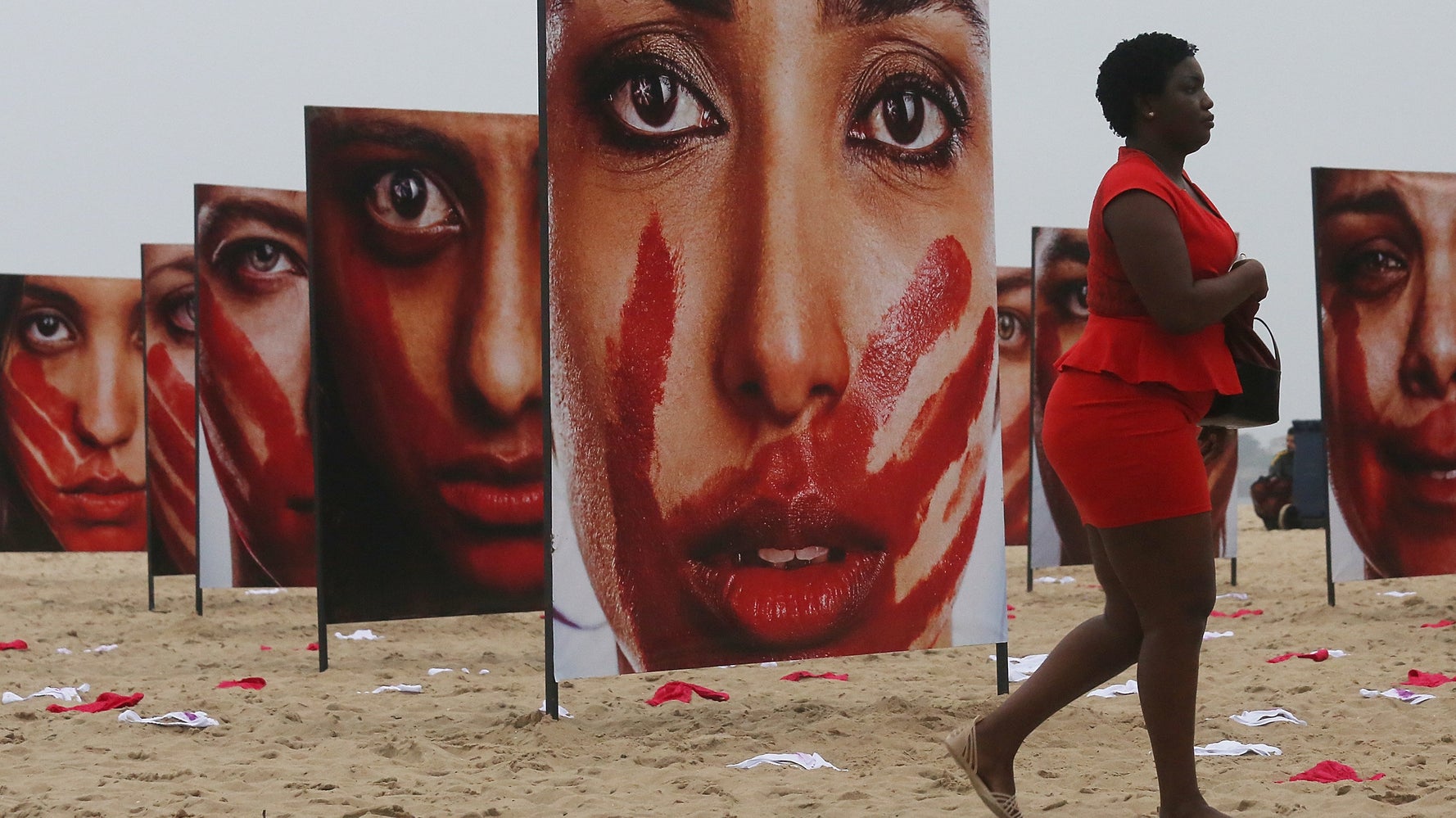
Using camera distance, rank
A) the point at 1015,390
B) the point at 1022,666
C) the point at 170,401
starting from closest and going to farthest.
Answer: the point at 1022,666 → the point at 170,401 → the point at 1015,390

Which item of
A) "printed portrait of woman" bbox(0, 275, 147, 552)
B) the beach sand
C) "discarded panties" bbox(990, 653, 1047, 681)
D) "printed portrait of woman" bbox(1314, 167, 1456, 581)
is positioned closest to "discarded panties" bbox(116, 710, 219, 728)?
the beach sand

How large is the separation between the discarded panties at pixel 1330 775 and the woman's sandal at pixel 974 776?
1.00 metres

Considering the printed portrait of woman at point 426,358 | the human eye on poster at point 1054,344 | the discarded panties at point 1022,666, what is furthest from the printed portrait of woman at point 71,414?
the discarded panties at point 1022,666

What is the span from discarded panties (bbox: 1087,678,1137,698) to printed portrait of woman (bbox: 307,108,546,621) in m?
2.32

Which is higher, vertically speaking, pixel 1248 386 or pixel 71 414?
pixel 71 414

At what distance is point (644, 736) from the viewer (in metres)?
4.23

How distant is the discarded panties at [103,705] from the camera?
189 inches

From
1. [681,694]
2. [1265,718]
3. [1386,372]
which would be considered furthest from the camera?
[1386,372]

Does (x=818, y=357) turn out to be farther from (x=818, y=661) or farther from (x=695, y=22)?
(x=818, y=661)

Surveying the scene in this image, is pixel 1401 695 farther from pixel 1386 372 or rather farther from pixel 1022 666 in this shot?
pixel 1386 372

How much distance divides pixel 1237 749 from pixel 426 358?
355 centimetres

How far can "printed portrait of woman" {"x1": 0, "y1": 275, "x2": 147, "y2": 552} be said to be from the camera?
41.8 feet

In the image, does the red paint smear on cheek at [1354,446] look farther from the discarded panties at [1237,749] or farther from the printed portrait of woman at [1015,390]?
the discarded panties at [1237,749]

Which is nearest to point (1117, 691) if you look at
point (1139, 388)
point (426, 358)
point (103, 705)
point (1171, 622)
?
point (1171, 622)
